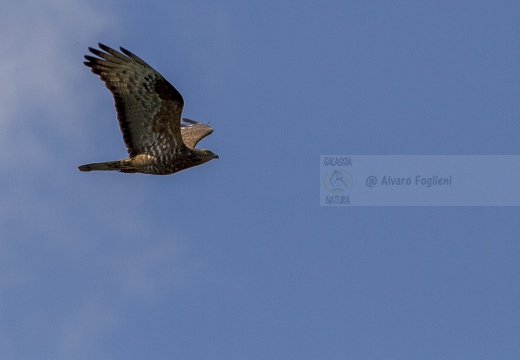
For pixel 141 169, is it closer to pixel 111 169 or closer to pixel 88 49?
pixel 111 169

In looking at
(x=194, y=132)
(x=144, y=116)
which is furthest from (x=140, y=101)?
(x=194, y=132)

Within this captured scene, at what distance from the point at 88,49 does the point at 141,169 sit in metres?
2.72

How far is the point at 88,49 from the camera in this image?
26.5 meters

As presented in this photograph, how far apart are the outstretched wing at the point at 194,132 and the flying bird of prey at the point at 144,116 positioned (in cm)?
163

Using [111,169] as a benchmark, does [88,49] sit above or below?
above

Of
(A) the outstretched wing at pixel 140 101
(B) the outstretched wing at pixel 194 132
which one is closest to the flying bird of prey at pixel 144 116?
(A) the outstretched wing at pixel 140 101

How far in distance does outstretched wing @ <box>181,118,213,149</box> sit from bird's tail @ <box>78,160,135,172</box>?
2130 mm

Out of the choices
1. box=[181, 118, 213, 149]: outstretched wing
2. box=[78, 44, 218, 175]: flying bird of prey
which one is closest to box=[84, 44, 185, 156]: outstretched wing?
box=[78, 44, 218, 175]: flying bird of prey

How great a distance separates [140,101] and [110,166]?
1.43 meters

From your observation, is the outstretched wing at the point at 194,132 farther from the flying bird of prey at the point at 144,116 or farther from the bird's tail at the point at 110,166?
the bird's tail at the point at 110,166

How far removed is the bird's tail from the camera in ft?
88.5

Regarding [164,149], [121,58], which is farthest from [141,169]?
[121,58]

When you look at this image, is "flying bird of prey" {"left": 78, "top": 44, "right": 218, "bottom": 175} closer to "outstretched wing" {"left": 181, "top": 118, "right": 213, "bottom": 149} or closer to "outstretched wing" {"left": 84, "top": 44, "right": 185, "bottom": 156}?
"outstretched wing" {"left": 84, "top": 44, "right": 185, "bottom": 156}

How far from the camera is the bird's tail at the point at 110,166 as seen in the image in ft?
88.5
